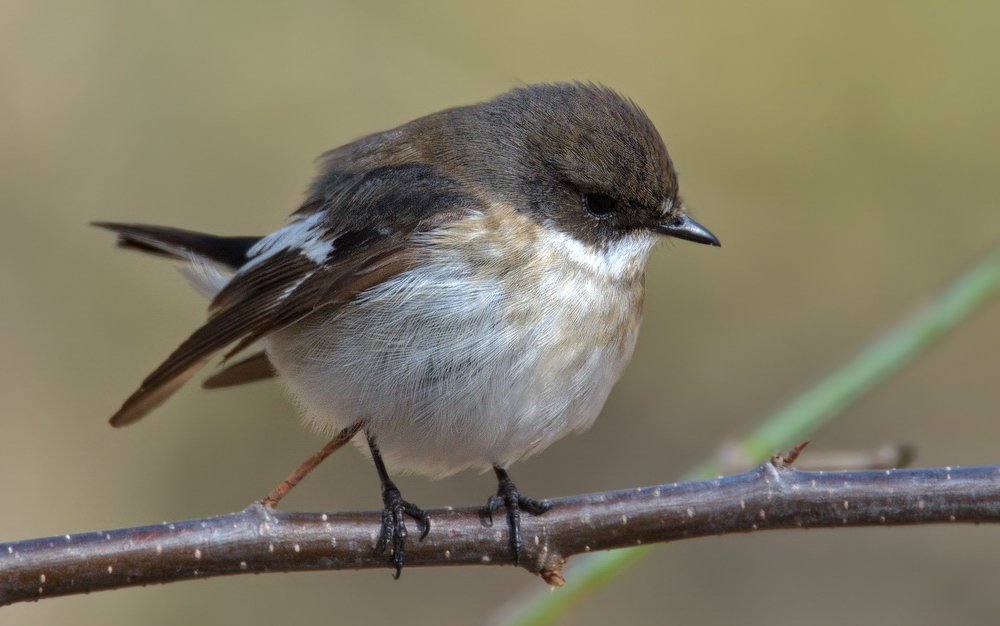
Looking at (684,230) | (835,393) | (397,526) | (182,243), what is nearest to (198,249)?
(182,243)

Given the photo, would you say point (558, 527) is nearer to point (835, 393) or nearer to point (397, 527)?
point (397, 527)

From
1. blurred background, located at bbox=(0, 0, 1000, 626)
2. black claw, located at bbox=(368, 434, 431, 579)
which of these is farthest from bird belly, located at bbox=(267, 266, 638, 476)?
blurred background, located at bbox=(0, 0, 1000, 626)

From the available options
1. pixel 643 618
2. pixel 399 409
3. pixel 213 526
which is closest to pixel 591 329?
pixel 399 409

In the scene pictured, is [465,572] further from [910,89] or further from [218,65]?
[910,89]

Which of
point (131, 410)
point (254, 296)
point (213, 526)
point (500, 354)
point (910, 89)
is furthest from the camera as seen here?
point (910, 89)

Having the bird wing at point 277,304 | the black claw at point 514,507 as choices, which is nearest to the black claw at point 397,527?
the black claw at point 514,507

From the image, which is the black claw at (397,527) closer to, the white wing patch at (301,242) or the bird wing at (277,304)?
the bird wing at (277,304)

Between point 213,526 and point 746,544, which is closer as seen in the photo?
point 213,526
